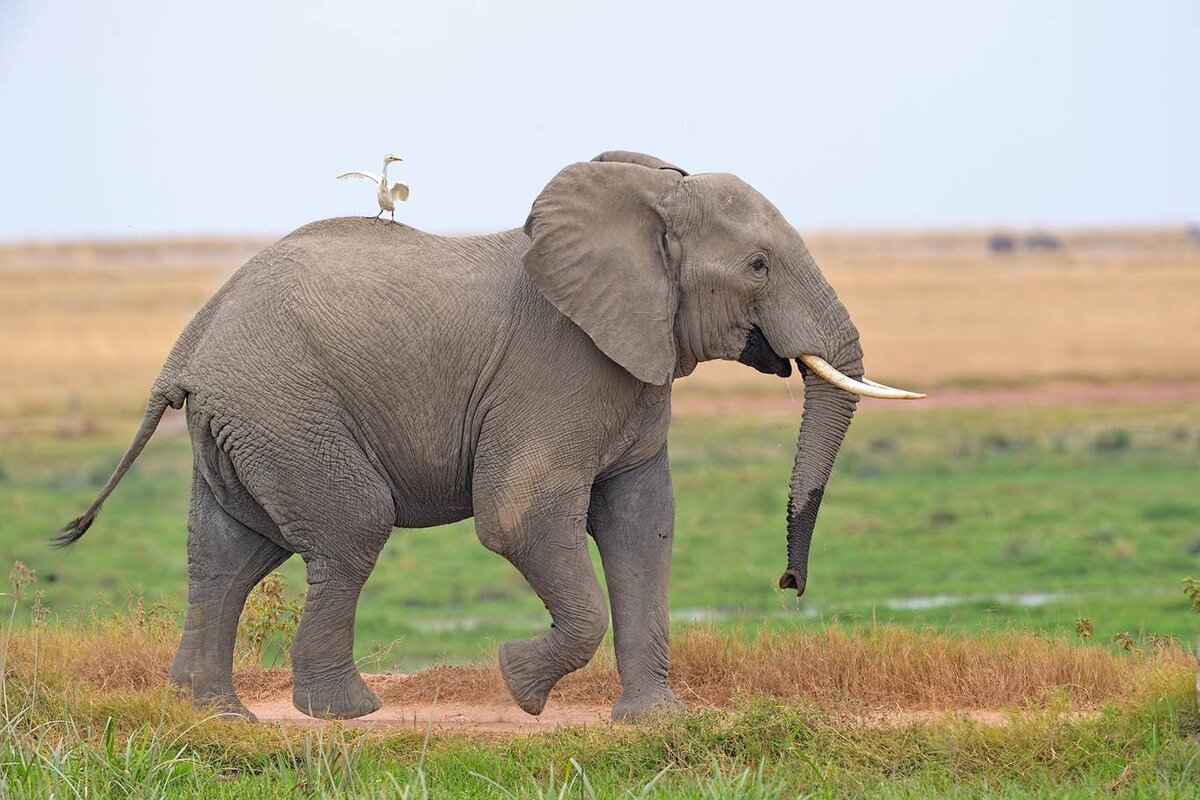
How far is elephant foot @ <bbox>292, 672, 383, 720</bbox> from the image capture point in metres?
8.85

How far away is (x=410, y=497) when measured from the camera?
29.4 feet

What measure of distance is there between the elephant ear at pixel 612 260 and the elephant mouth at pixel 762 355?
1.20ft

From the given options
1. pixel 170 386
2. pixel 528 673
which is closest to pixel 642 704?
pixel 528 673

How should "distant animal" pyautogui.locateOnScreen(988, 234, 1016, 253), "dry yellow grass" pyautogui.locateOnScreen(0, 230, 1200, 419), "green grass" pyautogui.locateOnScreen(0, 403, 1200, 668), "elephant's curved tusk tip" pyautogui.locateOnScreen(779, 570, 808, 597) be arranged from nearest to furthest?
1. "elephant's curved tusk tip" pyautogui.locateOnScreen(779, 570, 808, 597)
2. "green grass" pyautogui.locateOnScreen(0, 403, 1200, 668)
3. "dry yellow grass" pyautogui.locateOnScreen(0, 230, 1200, 419)
4. "distant animal" pyautogui.locateOnScreen(988, 234, 1016, 253)

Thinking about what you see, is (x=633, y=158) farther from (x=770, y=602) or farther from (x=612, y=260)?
(x=770, y=602)

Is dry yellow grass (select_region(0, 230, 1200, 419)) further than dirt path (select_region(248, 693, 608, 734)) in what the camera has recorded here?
Yes

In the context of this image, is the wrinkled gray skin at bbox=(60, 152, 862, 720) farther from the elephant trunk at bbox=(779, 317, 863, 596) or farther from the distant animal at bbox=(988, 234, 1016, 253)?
the distant animal at bbox=(988, 234, 1016, 253)

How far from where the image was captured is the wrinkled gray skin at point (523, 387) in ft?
28.1

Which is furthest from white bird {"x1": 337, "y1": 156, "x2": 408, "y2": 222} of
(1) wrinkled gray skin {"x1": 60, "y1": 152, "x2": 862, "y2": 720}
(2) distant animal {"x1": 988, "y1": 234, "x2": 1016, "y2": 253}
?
(2) distant animal {"x1": 988, "y1": 234, "x2": 1016, "y2": 253}

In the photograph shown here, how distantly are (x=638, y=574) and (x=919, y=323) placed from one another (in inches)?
1576

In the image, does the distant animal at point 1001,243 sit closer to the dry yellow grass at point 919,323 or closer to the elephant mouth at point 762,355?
the dry yellow grass at point 919,323

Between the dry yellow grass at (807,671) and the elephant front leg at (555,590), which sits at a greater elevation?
the elephant front leg at (555,590)

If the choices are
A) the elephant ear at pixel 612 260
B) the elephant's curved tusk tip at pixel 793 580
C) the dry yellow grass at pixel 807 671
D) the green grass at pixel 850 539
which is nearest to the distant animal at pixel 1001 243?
the green grass at pixel 850 539

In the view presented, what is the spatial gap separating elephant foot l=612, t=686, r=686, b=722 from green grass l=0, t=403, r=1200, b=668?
335 centimetres
